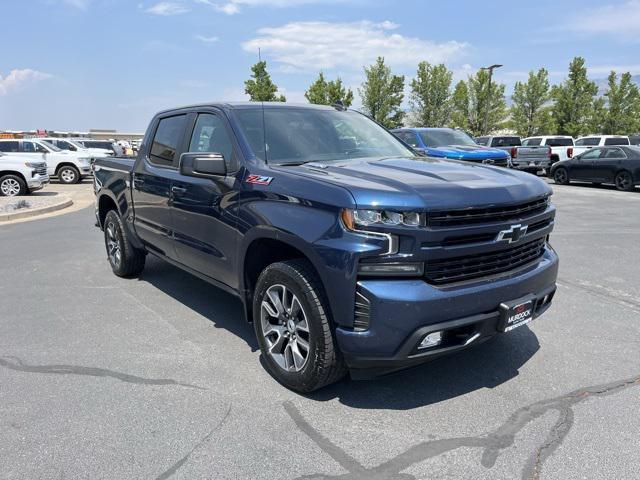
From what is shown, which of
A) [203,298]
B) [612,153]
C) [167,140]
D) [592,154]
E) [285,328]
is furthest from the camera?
[592,154]

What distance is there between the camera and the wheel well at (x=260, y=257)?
3543 mm

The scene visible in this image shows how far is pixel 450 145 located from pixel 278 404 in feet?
38.3

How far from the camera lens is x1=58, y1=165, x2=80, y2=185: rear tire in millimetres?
21453

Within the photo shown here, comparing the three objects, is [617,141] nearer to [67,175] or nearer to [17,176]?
[67,175]

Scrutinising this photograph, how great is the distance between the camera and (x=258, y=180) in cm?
360

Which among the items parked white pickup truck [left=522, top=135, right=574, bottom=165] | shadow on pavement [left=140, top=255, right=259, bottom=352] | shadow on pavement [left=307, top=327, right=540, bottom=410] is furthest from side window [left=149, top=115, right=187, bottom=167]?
parked white pickup truck [left=522, top=135, right=574, bottom=165]

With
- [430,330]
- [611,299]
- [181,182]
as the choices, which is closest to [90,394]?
[181,182]

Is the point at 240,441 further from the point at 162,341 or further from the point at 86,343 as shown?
the point at 86,343

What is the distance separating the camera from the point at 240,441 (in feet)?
9.69

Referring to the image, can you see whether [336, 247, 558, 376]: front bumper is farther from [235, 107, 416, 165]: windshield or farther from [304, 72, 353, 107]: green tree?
[304, 72, 353, 107]: green tree

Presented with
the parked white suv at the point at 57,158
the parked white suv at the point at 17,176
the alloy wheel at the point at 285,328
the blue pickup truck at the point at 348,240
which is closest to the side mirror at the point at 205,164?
the blue pickup truck at the point at 348,240

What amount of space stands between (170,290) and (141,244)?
2.00 feet

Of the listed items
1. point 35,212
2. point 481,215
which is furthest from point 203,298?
point 35,212

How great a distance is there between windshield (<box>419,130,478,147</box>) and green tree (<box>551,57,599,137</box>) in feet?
91.4
